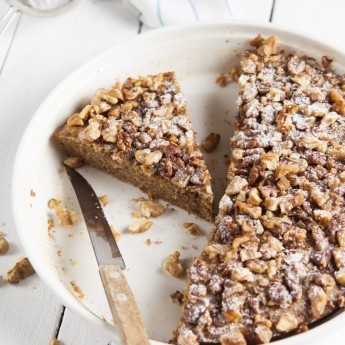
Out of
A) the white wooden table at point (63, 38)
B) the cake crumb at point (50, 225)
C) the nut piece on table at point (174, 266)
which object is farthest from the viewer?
the white wooden table at point (63, 38)

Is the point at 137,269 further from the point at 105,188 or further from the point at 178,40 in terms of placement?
the point at 178,40

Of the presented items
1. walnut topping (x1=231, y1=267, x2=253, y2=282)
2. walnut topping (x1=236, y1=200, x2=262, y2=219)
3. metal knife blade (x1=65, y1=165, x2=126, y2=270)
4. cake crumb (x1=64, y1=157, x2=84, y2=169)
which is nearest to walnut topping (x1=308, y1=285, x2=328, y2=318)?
walnut topping (x1=231, y1=267, x2=253, y2=282)

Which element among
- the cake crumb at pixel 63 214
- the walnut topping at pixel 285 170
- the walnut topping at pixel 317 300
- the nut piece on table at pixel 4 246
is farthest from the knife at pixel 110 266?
the walnut topping at pixel 285 170

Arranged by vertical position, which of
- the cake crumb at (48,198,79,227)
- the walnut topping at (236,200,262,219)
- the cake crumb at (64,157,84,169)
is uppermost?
the walnut topping at (236,200,262,219)

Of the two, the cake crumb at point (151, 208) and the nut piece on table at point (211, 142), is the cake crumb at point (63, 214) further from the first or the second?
the nut piece on table at point (211, 142)

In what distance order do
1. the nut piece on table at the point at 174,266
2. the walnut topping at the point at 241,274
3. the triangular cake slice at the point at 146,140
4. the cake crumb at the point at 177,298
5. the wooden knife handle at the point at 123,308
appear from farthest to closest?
the triangular cake slice at the point at 146,140 < the nut piece on table at the point at 174,266 < the cake crumb at the point at 177,298 < the walnut topping at the point at 241,274 < the wooden knife handle at the point at 123,308

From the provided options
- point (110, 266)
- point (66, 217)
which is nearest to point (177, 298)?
point (110, 266)

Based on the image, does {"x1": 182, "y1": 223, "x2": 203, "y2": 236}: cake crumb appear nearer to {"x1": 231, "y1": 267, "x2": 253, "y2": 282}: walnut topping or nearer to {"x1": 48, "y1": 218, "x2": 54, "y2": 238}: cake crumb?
{"x1": 231, "y1": 267, "x2": 253, "y2": 282}: walnut topping
